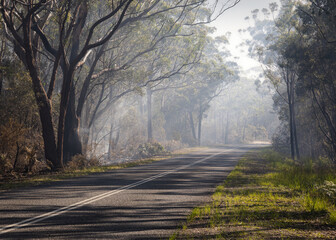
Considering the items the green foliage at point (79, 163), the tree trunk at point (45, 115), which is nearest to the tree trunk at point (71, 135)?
the green foliage at point (79, 163)

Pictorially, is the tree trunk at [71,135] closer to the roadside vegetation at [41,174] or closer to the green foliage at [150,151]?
the roadside vegetation at [41,174]

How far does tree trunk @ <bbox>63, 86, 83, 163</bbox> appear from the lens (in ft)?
59.0

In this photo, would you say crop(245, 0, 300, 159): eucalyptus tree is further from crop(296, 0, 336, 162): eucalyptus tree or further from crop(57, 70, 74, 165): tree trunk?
crop(57, 70, 74, 165): tree trunk

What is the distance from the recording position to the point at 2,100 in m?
14.1

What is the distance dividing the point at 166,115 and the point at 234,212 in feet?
164

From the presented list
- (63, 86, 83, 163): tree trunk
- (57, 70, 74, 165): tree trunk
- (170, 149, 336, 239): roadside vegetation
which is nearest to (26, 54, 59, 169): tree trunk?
(57, 70, 74, 165): tree trunk

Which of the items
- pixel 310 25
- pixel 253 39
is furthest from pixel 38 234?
pixel 253 39

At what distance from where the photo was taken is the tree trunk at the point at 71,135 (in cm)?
1797

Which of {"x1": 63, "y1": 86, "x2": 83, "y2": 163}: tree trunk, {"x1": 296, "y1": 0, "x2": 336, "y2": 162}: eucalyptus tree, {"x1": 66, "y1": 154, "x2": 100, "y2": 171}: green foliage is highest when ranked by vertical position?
{"x1": 296, "y1": 0, "x2": 336, "y2": 162}: eucalyptus tree

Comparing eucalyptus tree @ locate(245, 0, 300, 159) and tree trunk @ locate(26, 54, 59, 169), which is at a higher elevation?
eucalyptus tree @ locate(245, 0, 300, 159)

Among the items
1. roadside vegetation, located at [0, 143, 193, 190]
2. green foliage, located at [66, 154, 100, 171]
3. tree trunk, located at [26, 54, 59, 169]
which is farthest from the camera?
green foliage, located at [66, 154, 100, 171]

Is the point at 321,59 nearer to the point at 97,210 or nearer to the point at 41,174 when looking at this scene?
the point at 41,174

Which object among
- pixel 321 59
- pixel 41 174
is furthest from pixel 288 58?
pixel 41 174

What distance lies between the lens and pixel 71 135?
18078 mm
